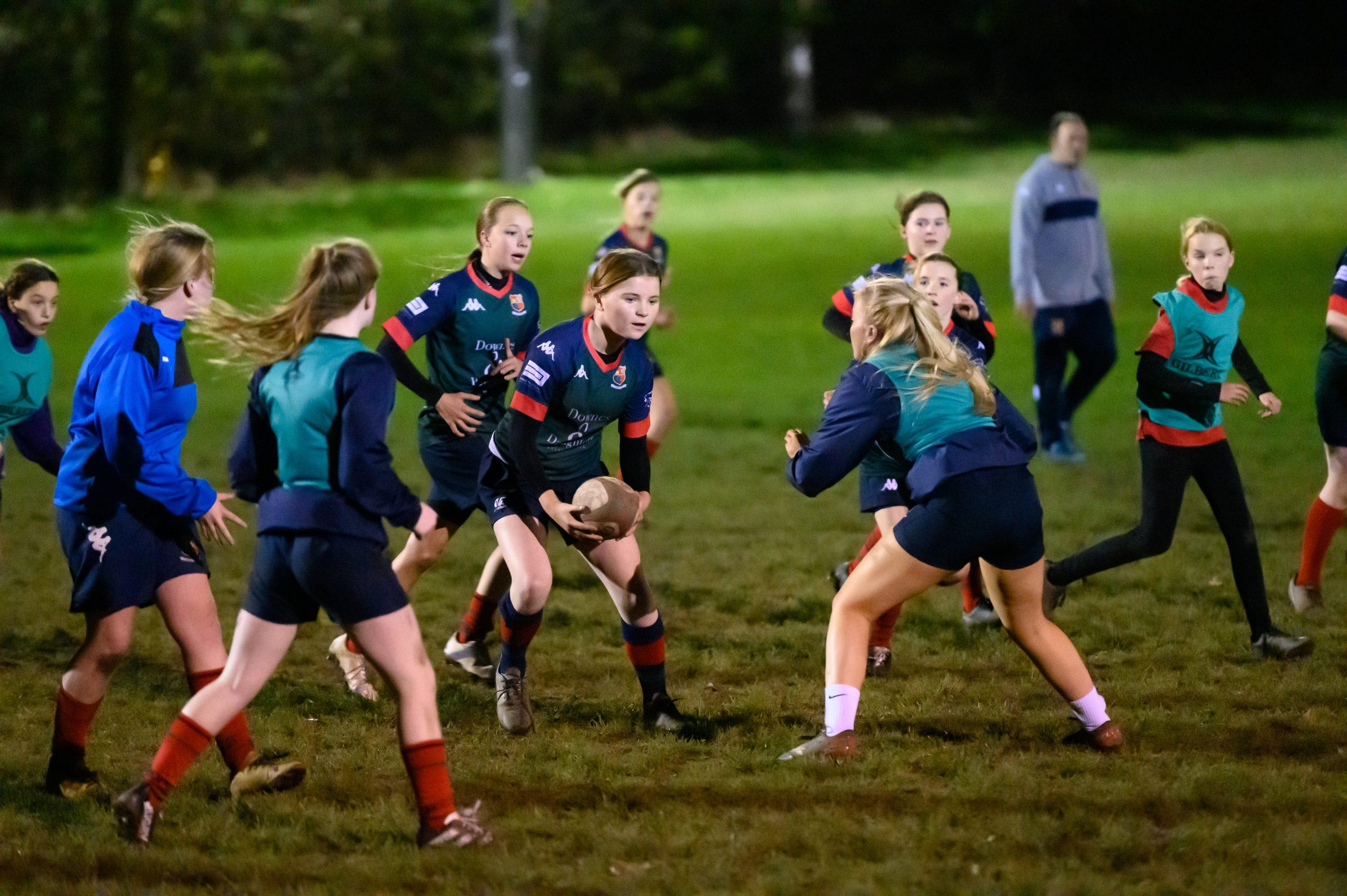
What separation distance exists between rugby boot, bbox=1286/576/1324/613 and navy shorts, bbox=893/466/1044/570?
252 cm

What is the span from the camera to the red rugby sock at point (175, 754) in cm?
411

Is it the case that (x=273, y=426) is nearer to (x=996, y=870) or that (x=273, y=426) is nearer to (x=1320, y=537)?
(x=996, y=870)

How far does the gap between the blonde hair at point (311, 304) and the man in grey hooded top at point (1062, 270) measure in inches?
263

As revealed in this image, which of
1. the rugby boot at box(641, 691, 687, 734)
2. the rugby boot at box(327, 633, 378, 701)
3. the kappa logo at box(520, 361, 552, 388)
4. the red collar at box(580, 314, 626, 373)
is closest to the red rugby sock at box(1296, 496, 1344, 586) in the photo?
the rugby boot at box(641, 691, 687, 734)

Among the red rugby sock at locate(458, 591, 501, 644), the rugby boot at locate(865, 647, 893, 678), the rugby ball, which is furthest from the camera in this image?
the red rugby sock at locate(458, 591, 501, 644)

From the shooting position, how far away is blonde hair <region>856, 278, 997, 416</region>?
4.58 meters

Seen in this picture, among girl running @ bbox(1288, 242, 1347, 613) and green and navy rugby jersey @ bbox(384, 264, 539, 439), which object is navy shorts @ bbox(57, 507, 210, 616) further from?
girl running @ bbox(1288, 242, 1347, 613)

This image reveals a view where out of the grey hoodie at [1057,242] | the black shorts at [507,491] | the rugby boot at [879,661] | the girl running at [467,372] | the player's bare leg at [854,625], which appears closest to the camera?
the player's bare leg at [854,625]

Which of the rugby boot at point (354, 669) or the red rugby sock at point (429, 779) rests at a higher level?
the red rugby sock at point (429, 779)

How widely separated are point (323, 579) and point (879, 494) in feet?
8.40

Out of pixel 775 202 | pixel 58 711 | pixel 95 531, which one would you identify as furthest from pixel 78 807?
pixel 775 202

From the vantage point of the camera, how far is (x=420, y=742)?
4086 mm

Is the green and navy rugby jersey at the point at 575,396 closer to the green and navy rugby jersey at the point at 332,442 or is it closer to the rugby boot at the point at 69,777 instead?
the green and navy rugby jersey at the point at 332,442

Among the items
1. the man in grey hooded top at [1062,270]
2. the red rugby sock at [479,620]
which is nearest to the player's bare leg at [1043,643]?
the red rugby sock at [479,620]
